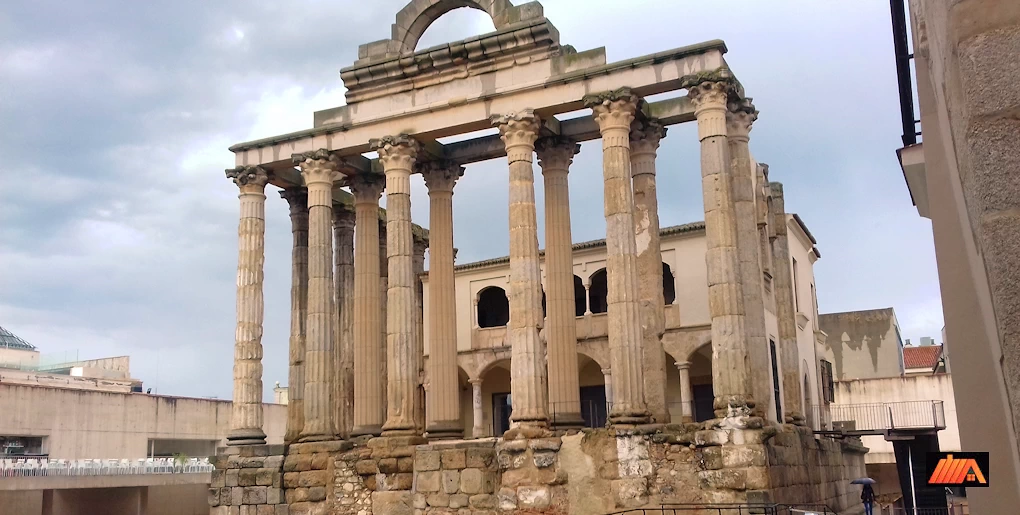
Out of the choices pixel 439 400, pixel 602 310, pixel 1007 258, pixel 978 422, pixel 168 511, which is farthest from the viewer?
pixel 168 511

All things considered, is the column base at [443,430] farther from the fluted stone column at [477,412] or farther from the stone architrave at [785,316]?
the fluted stone column at [477,412]

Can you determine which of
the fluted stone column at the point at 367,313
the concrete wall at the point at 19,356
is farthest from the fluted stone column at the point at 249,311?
the concrete wall at the point at 19,356

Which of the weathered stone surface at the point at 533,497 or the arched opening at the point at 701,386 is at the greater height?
the arched opening at the point at 701,386

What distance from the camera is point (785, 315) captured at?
24.6 meters

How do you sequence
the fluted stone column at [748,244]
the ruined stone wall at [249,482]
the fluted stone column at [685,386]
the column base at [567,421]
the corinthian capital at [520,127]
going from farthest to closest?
the fluted stone column at [685,386] → the ruined stone wall at [249,482] → the column base at [567,421] → the corinthian capital at [520,127] → the fluted stone column at [748,244]

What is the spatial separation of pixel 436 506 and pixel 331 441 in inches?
155

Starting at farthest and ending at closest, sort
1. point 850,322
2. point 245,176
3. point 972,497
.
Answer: point 850,322 → point 245,176 → point 972,497

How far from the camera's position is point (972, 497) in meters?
5.64

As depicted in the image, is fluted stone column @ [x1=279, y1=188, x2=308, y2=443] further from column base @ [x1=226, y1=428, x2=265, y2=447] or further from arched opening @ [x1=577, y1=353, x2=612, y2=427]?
arched opening @ [x1=577, y1=353, x2=612, y2=427]

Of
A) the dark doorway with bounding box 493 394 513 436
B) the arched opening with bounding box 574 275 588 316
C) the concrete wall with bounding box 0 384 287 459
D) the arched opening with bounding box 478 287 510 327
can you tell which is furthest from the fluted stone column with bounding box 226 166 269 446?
the concrete wall with bounding box 0 384 287 459

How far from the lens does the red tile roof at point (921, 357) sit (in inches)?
1972

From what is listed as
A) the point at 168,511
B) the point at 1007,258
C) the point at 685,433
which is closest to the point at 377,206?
the point at 685,433

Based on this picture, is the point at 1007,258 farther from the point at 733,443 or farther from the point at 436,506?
the point at 436,506

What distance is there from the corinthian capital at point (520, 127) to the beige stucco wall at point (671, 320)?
7.63m
